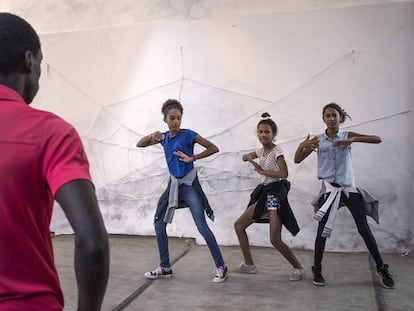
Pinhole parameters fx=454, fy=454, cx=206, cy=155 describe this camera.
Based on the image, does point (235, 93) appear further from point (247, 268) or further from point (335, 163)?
point (247, 268)

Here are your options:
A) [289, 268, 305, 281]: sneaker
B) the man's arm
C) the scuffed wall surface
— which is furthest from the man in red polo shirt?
the scuffed wall surface

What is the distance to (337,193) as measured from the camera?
147 inches

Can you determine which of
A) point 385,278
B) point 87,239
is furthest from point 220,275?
point 87,239

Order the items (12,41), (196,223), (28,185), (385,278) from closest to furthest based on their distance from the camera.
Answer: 1. (28,185)
2. (12,41)
3. (385,278)
4. (196,223)

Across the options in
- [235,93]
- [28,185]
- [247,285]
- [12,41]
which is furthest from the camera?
[235,93]

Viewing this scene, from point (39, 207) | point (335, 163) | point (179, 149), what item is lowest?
point (335, 163)

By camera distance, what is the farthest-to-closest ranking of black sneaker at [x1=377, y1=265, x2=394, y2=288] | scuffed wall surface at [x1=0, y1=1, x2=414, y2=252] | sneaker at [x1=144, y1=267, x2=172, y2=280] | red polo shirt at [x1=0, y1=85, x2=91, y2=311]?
Result: scuffed wall surface at [x1=0, y1=1, x2=414, y2=252]
sneaker at [x1=144, y1=267, x2=172, y2=280]
black sneaker at [x1=377, y1=265, x2=394, y2=288]
red polo shirt at [x1=0, y1=85, x2=91, y2=311]

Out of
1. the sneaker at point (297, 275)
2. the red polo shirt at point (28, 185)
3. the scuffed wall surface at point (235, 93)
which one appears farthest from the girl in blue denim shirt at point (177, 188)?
the red polo shirt at point (28, 185)

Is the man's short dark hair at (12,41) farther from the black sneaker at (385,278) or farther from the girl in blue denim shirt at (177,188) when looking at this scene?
the black sneaker at (385,278)

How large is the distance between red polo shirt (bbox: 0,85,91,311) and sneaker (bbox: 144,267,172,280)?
9.88 feet

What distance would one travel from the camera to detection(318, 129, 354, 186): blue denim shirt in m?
3.75

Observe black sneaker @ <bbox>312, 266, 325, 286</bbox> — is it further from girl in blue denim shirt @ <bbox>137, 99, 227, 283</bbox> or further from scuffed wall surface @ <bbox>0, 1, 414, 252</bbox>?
scuffed wall surface @ <bbox>0, 1, 414, 252</bbox>

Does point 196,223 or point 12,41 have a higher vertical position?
point 12,41

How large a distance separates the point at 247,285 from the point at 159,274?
782mm
